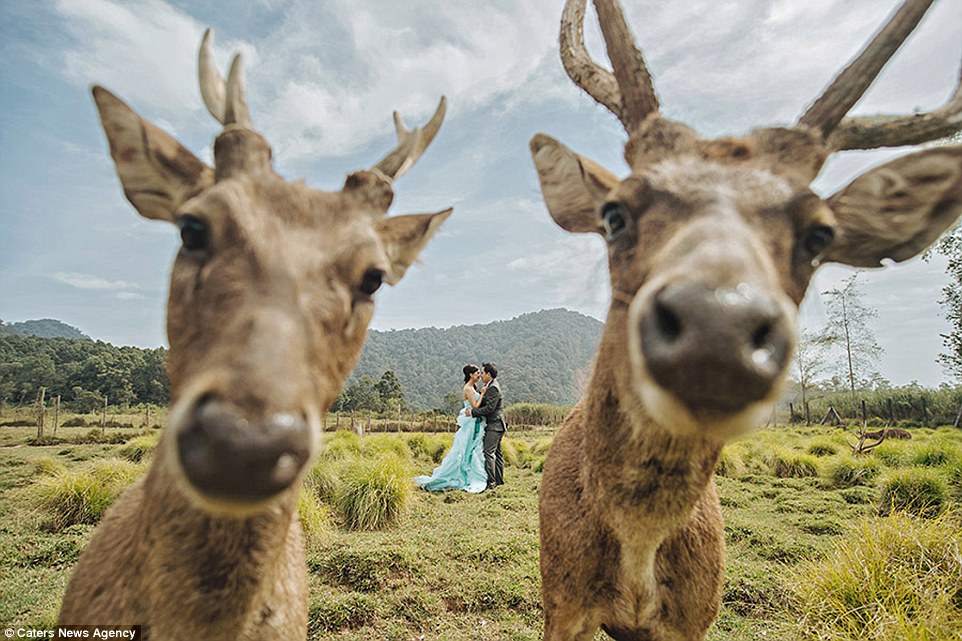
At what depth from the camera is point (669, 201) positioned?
252cm

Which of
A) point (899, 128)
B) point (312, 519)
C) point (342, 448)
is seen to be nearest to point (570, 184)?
point (899, 128)

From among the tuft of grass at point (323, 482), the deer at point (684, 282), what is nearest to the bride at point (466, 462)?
the tuft of grass at point (323, 482)

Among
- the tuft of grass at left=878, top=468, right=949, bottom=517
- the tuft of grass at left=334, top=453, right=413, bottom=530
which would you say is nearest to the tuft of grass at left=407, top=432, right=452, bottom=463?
the tuft of grass at left=334, top=453, right=413, bottom=530

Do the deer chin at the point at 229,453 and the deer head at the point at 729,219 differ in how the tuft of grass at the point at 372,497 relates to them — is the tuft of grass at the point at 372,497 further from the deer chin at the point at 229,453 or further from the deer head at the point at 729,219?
the deer chin at the point at 229,453

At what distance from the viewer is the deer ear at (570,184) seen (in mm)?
3311

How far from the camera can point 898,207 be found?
291 cm

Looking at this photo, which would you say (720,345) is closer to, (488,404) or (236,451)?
A: (236,451)

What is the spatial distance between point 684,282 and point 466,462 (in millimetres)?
12789

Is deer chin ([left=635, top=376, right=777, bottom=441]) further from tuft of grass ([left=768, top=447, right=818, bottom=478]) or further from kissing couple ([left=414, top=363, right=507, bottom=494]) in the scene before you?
tuft of grass ([left=768, top=447, right=818, bottom=478])

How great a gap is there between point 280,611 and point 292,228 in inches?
74.7

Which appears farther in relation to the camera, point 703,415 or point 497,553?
point 497,553

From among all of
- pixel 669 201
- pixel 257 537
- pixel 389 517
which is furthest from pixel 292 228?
pixel 389 517

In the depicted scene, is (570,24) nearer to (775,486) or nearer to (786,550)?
(786,550)

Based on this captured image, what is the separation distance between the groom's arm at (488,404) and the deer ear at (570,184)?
10834 mm
